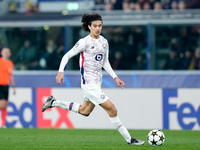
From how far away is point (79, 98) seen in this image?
46.5 ft

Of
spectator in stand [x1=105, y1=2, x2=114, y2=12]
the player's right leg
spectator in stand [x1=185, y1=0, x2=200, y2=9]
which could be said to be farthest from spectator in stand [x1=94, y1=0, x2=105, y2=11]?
the player's right leg

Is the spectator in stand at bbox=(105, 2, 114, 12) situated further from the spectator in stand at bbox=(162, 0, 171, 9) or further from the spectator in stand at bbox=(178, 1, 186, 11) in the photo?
the spectator in stand at bbox=(178, 1, 186, 11)

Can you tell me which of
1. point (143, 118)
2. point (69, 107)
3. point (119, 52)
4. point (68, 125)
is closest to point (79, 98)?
point (68, 125)

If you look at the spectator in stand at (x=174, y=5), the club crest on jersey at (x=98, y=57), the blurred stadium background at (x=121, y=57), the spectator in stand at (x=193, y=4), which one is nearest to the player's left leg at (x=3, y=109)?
the blurred stadium background at (x=121, y=57)

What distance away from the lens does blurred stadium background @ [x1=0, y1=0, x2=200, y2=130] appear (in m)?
13.7

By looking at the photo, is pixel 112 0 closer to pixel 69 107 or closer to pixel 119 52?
pixel 119 52

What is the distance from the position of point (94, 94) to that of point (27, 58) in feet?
28.8

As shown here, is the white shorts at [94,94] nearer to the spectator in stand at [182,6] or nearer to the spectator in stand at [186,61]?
the spectator in stand at [186,61]

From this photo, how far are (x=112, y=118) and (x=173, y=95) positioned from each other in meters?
5.09

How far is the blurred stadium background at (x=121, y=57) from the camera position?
13719 millimetres

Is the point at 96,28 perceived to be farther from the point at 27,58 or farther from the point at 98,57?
the point at 27,58

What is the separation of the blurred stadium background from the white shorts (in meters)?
4.91

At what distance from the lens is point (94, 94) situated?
889cm

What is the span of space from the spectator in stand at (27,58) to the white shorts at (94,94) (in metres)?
8.44
